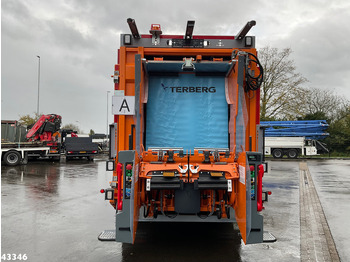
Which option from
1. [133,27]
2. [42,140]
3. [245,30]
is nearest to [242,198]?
[245,30]

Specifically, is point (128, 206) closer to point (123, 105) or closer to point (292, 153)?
point (123, 105)

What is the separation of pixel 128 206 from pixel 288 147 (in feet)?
89.4

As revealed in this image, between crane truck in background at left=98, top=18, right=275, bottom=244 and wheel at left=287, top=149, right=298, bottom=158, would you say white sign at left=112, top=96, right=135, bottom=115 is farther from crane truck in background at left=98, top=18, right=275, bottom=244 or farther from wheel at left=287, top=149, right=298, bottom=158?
wheel at left=287, top=149, right=298, bottom=158

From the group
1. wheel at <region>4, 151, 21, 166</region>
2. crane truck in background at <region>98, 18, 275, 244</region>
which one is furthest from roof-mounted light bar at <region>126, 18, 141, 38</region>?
wheel at <region>4, 151, 21, 166</region>

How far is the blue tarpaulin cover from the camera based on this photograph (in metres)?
5.80

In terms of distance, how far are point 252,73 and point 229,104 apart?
0.68 meters

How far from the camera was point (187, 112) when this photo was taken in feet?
19.3

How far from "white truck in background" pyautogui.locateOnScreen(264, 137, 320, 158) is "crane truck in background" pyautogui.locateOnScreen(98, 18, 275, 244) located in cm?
2423

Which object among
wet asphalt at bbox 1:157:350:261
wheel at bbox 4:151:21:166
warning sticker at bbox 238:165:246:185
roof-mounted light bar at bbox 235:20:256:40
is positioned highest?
roof-mounted light bar at bbox 235:20:256:40

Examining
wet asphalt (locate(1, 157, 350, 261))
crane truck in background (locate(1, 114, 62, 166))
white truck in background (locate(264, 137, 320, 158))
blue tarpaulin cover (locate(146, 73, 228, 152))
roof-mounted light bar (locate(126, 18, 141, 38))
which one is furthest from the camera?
white truck in background (locate(264, 137, 320, 158))

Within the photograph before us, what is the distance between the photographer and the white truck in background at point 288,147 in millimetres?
28781

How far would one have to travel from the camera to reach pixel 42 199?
29.0 feet

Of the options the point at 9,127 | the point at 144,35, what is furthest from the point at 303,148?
the point at 144,35

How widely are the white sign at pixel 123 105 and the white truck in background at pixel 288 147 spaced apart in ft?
82.9
